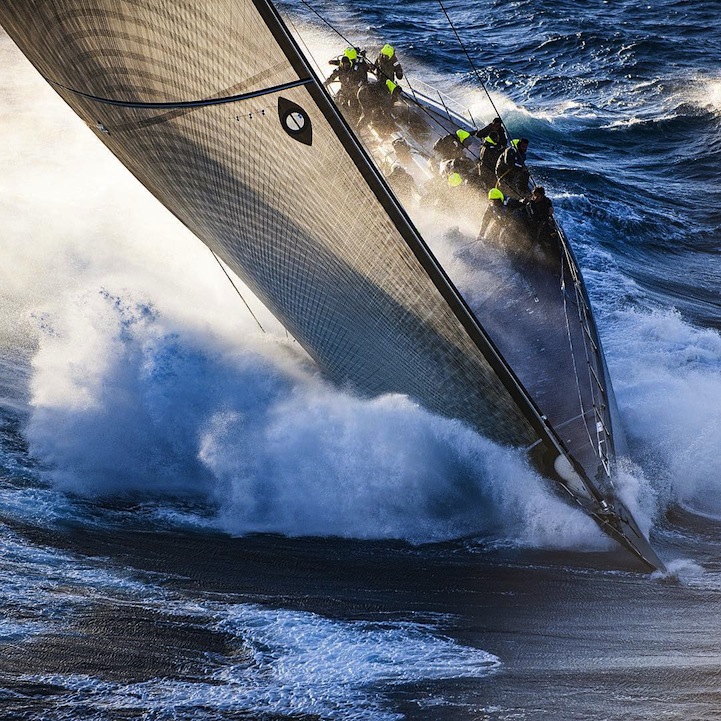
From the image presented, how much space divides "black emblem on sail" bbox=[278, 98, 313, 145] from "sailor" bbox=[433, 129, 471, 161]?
489 centimetres

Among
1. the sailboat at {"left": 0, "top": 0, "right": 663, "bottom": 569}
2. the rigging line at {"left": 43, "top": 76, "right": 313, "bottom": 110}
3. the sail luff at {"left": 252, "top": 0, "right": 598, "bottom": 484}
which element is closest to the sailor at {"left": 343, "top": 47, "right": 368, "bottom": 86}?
the sailboat at {"left": 0, "top": 0, "right": 663, "bottom": 569}

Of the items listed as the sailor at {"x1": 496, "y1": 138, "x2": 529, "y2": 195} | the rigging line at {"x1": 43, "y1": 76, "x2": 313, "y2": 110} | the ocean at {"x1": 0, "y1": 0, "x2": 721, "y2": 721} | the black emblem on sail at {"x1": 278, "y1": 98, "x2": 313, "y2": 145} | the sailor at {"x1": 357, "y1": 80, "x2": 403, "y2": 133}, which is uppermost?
the sailor at {"x1": 357, "y1": 80, "x2": 403, "y2": 133}

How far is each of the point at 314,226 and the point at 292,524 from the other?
2703 millimetres

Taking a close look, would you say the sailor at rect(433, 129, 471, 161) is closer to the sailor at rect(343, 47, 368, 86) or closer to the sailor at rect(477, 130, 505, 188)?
the sailor at rect(477, 130, 505, 188)

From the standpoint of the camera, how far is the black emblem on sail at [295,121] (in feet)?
16.6

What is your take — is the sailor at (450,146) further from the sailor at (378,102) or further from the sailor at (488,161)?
the sailor at (378,102)

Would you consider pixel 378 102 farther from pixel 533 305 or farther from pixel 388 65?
pixel 533 305

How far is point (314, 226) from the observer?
581 centimetres

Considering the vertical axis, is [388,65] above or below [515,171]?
above

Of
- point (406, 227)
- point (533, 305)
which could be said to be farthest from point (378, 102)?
point (406, 227)

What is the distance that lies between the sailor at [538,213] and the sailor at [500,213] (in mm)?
123

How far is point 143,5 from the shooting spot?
16.1 ft

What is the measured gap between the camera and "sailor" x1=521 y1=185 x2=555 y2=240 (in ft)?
27.1

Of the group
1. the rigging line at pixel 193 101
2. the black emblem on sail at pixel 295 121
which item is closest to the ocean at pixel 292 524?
the black emblem on sail at pixel 295 121
